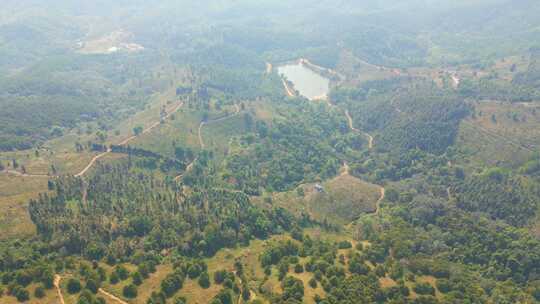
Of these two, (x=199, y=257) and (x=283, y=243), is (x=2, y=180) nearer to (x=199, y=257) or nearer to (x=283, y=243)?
(x=199, y=257)

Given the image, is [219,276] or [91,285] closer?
[91,285]

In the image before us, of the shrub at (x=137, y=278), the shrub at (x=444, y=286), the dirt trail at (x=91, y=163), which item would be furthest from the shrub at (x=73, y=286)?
the shrub at (x=444, y=286)

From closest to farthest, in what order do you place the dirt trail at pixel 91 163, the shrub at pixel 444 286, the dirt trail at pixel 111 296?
1. the dirt trail at pixel 111 296
2. the shrub at pixel 444 286
3. the dirt trail at pixel 91 163

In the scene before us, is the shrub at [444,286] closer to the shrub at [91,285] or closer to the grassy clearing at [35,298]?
the shrub at [91,285]

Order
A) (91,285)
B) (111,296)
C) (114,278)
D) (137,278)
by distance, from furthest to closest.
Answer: (137,278)
(114,278)
(111,296)
(91,285)

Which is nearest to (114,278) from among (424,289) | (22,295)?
(22,295)

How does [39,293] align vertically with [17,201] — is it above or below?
above

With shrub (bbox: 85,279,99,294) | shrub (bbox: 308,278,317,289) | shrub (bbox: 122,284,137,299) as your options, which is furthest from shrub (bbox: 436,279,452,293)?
shrub (bbox: 85,279,99,294)

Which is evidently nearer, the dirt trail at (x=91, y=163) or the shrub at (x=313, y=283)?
the shrub at (x=313, y=283)

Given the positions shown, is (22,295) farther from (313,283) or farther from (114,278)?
(313,283)

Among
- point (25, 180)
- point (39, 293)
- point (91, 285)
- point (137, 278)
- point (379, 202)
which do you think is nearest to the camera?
point (39, 293)

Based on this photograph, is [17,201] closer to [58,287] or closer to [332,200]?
[58,287]

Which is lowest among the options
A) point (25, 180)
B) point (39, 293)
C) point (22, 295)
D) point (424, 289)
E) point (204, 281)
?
point (25, 180)

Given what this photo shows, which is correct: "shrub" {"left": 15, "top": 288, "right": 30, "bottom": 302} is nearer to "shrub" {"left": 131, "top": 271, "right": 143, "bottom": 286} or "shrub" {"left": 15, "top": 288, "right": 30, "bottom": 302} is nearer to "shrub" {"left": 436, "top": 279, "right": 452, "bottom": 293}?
"shrub" {"left": 131, "top": 271, "right": 143, "bottom": 286}
